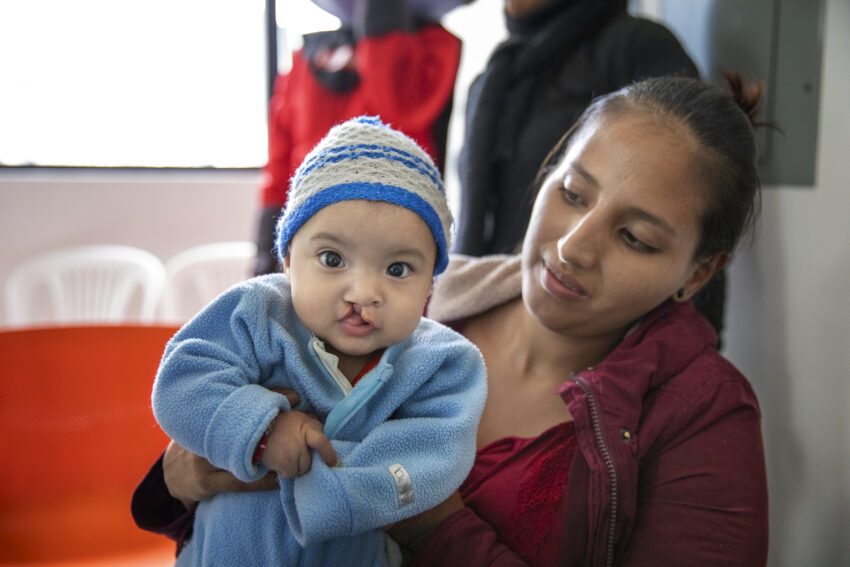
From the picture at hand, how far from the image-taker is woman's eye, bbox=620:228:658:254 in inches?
39.0

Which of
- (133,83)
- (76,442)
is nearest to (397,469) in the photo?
(76,442)

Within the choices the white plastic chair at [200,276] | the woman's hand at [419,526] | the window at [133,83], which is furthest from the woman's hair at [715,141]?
the window at [133,83]

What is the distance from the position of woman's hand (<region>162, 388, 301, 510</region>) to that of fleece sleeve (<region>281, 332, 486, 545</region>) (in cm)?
7

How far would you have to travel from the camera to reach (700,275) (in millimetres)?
1083

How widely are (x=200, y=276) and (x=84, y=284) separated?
519mm

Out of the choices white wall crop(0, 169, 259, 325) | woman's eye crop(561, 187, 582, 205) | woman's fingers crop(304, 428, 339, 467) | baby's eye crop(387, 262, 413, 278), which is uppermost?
Answer: woman's eye crop(561, 187, 582, 205)

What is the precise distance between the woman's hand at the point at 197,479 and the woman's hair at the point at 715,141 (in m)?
0.67

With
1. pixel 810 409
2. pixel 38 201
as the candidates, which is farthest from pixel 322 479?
pixel 38 201

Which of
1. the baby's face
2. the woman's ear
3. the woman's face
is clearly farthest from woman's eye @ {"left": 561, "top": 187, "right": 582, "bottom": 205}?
the baby's face

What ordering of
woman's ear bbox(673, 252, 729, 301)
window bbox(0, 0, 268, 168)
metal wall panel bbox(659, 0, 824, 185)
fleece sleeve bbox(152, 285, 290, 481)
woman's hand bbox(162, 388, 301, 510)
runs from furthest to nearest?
window bbox(0, 0, 268, 168), metal wall panel bbox(659, 0, 824, 185), woman's ear bbox(673, 252, 729, 301), woman's hand bbox(162, 388, 301, 510), fleece sleeve bbox(152, 285, 290, 481)

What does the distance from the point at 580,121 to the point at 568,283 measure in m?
0.31

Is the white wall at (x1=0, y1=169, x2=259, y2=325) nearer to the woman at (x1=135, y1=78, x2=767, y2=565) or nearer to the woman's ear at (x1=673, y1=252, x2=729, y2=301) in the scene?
the woman at (x1=135, y1=78, x2=767, y2=565)

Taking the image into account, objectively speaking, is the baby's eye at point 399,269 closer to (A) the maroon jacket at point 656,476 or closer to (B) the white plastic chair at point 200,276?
(A) the maroon jacket at point 656,476

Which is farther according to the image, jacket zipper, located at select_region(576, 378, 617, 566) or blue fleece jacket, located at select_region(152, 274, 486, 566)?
jacket zipper, located at select_region(576, 378, 617, 566)
